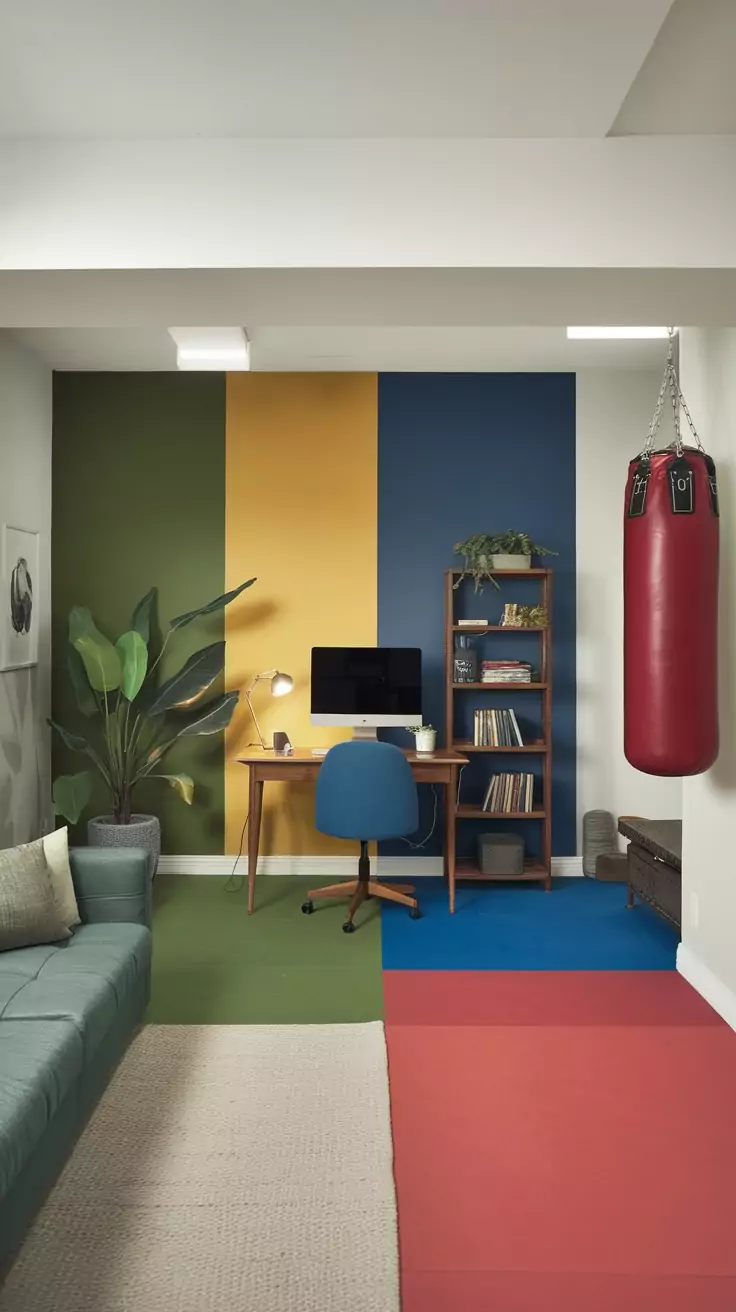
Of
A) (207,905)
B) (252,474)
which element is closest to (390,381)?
(252,474)

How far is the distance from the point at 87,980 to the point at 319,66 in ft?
7.80

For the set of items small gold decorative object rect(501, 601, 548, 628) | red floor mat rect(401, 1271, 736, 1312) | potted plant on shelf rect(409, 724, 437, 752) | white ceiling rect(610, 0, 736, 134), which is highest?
white ceiling rect(610, 0, 736, 134)

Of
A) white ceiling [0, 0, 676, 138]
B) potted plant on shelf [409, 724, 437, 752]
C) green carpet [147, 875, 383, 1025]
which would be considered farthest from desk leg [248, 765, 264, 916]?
white ceiling [0, 0, 676, 138]

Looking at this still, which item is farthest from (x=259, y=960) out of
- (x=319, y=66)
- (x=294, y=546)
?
(x=319, y=66)

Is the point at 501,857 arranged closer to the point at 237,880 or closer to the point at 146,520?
the point at 237,880

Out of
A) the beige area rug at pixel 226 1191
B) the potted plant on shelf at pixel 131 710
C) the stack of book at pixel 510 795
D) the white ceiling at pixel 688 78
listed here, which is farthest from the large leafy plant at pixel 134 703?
the white ceiling at pixel 688 78

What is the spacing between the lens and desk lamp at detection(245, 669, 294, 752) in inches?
207

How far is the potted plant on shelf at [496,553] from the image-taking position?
17.0 feet

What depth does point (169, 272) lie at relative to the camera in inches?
92.9

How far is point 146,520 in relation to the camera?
5.54 meters

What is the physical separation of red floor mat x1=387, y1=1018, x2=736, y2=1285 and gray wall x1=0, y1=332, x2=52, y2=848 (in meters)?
2.52

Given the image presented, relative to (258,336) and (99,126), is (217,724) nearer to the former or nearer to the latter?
(258,336)

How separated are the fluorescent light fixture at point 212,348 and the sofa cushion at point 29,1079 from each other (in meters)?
2.93

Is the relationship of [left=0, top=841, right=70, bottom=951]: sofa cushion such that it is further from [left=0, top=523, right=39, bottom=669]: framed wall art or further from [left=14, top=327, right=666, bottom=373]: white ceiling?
[left=14, top=327, right=666, bottom=373]: white ceiling
